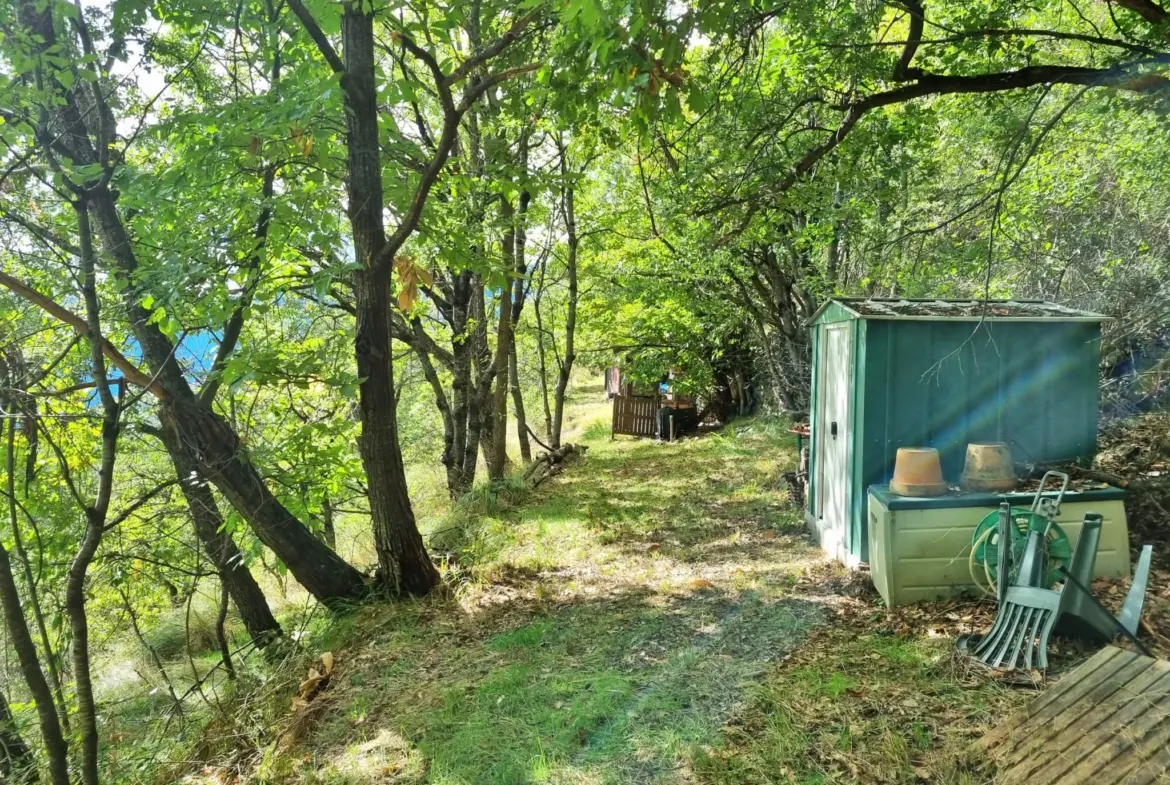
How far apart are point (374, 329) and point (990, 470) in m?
4.69

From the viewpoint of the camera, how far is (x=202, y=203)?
170 inches

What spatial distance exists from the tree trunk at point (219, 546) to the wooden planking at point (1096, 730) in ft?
16.4

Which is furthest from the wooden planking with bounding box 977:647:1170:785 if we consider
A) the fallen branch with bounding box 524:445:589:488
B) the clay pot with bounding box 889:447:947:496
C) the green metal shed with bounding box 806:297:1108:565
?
the fallen branch with bounding box 524:445:589:488

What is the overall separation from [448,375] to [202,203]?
26.2 feet

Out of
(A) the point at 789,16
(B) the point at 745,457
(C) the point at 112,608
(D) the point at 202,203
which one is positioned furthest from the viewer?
(B) the point at 745,457

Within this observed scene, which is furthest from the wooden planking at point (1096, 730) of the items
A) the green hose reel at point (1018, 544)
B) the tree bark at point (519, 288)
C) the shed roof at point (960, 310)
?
the tree bark at point (519, 288)

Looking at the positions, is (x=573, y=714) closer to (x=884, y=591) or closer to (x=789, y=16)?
(x=884, y=591)

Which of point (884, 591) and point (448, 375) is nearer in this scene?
point (884, 591)

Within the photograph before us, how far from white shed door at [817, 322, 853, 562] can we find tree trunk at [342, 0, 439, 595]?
3.62 meters

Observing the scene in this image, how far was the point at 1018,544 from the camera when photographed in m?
3.71

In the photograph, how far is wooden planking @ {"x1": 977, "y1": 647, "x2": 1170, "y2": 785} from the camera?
224 centimetres

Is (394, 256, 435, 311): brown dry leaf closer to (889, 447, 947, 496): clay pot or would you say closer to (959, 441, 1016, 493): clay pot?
(889, 447, 947, 496): clay pot

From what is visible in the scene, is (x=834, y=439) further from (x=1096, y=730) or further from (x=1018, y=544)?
(x=1096, y=730)

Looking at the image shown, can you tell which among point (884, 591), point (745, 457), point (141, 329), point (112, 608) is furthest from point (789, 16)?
point (112, 608)
